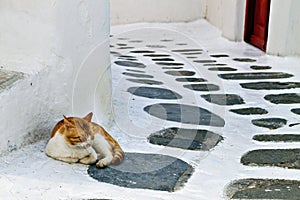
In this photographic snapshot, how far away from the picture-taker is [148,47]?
6016mm

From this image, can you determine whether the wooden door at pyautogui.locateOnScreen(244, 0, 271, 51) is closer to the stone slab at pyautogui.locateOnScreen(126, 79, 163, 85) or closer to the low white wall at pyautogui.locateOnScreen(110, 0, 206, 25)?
the low white wall at pyautogui.locateOnScreen(110, 0, 206, 25)

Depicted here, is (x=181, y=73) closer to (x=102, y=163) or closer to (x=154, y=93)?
(x=154, y=93)

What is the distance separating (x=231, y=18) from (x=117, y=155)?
4530mm

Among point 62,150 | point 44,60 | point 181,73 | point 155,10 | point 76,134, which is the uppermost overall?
point 44,60

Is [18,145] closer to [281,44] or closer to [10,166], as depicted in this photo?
[10,166]

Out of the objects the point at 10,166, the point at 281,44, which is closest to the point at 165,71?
the point at 281,44

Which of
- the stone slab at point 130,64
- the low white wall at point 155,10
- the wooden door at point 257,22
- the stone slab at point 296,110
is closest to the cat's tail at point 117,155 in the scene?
the stone slab at point 296,110

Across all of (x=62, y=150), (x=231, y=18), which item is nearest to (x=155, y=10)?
(x=231, y=18)

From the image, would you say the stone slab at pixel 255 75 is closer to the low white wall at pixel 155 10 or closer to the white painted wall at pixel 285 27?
the white painted wall at pixel 285 27

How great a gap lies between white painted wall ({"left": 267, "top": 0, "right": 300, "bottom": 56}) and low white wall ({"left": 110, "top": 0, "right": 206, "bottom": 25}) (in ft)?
9.84

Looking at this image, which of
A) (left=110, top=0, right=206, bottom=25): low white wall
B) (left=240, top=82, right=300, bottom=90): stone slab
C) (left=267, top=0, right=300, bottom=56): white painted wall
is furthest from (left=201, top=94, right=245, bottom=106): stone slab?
(left=110, top=0, right=206, bottom=25): low white wall

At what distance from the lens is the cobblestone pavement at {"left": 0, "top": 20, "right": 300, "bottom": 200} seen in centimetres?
191

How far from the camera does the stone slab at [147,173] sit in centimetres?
198

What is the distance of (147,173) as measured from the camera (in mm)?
2102
